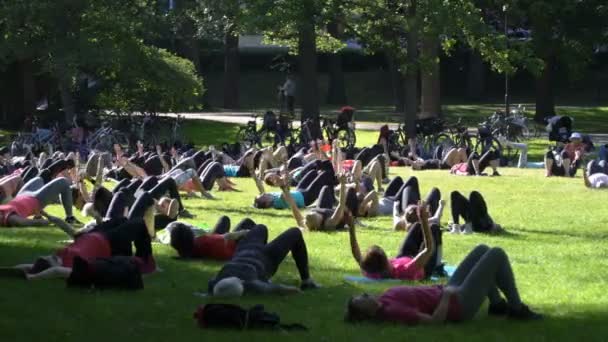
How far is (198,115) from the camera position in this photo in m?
51.6

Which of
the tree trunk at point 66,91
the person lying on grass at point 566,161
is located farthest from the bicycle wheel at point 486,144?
the tree trunk at point 66,91

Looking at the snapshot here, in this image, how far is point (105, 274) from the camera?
35.6ft

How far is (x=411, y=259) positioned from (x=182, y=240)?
271 centimetres

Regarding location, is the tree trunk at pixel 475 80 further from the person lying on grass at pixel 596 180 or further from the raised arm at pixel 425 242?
the raised arm at pixel 425 242

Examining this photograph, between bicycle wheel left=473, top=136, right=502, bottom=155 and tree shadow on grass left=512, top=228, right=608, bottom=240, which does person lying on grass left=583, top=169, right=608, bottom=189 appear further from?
bicycle wheel left=473, top=136, right=502, bottom=155

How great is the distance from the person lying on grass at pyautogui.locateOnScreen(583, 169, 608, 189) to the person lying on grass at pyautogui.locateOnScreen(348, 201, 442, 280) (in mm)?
12517

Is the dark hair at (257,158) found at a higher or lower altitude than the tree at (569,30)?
lower

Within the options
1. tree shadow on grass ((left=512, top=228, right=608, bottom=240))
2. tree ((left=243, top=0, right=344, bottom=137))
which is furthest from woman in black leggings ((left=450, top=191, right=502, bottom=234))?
tree ((left=243, top=0, right=344, bottom=137))

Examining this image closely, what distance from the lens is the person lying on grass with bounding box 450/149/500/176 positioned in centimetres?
2762

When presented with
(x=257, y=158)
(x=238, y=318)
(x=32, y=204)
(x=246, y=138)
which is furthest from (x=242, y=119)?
(x=238, y=318)

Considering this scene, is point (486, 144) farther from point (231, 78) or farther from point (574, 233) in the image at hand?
point (231, 78)

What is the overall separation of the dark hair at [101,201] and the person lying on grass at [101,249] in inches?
126

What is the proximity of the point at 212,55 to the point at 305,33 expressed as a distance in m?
35.6

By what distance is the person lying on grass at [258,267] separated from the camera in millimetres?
10383
